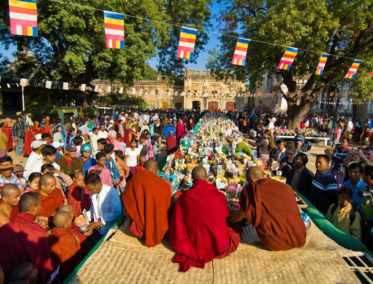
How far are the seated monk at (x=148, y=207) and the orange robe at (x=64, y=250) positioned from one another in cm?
61

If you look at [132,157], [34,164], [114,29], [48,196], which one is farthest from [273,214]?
[114,29]

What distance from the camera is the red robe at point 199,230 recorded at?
6.81 feet

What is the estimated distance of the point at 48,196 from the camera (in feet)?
10.5

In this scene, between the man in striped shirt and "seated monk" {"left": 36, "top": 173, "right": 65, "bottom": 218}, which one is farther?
the man in striped shirt

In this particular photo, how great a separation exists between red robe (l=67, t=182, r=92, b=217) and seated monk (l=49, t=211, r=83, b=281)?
120 centimetres

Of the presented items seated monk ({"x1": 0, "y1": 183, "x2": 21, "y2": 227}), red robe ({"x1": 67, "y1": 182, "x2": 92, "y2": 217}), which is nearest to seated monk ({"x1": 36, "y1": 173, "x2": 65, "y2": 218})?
red robe ({"x1": 67, "y1": 182, "x2": 92, "y2": 217})

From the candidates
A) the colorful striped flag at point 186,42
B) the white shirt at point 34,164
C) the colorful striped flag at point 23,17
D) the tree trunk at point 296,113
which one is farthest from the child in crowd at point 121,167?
the tree trunk at point 296,113

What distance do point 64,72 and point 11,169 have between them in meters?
15.8

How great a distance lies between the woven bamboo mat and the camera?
191cm

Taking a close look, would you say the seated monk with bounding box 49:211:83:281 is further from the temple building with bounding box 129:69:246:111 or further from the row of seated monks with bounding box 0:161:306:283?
the temple building with bounding box 129:69:246:111

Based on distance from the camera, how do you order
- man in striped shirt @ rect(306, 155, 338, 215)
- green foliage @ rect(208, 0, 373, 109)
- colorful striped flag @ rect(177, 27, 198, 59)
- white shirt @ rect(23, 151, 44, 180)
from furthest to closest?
green foliage @ rect(208, 0, 373, 109), colorful striped flag @ rect(177, 27, 198, 59), white shirt @ rect(23, 151, 44, 180), man in striped shirt @ rect(306, 155, 338, 215)

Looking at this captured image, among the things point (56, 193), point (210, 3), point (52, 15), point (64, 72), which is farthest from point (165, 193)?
point (210, 3)

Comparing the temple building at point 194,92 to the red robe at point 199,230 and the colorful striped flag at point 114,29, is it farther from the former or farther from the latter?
the red robe at point 199,230

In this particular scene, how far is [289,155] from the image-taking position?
4.87 meters
